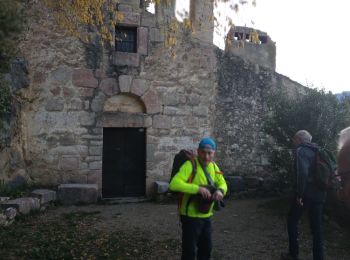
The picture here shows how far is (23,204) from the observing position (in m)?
6.36

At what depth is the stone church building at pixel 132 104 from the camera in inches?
310

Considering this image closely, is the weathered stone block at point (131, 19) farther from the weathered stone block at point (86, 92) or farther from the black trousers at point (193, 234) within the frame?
the black trousers at point (193, 234)

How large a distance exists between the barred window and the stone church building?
0.02m

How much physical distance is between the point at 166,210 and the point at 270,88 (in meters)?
4.41

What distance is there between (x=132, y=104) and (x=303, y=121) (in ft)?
12.6

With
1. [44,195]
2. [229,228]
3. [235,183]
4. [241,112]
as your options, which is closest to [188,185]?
[229,228]

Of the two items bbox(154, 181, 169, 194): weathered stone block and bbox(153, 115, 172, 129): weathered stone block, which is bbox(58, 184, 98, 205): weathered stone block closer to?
bbox(154, 181, 169, 194): weathered stone block

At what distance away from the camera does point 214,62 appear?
9258mm

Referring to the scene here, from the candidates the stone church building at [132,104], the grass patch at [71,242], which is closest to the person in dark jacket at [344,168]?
the grass patch at [71,242]

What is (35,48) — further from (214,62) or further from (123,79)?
(214,62)

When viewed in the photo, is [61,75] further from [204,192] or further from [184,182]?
[204,192]

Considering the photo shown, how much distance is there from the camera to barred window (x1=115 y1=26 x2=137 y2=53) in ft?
28.0

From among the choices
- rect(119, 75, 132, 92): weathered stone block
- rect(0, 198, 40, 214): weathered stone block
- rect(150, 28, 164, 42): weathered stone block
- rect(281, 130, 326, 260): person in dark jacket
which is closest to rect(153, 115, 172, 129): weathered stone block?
rect(119, 75, 132, 92): weathered stone block

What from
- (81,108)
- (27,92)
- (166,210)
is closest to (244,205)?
(166,210)
